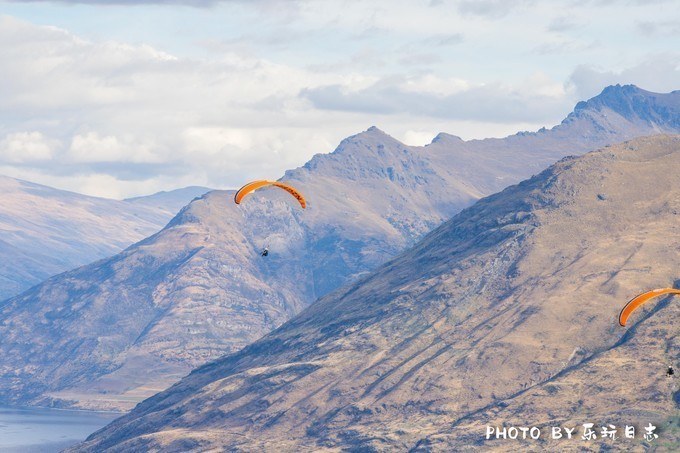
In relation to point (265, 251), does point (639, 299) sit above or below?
below

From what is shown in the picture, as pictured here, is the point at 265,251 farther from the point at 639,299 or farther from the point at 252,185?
the point at 639,299

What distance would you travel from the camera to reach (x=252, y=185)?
18650 centimetres

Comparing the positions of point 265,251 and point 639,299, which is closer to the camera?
point 639,299

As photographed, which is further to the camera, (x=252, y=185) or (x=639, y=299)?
(x=252, y=185)

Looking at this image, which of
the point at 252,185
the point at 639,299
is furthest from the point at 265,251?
the point at 639,299

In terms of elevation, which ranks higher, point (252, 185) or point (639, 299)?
point (252, 185)

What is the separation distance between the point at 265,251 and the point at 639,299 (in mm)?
60902

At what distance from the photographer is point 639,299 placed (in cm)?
16362

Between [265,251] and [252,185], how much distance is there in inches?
524

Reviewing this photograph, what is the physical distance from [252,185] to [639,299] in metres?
60.3

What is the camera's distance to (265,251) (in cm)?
19488
